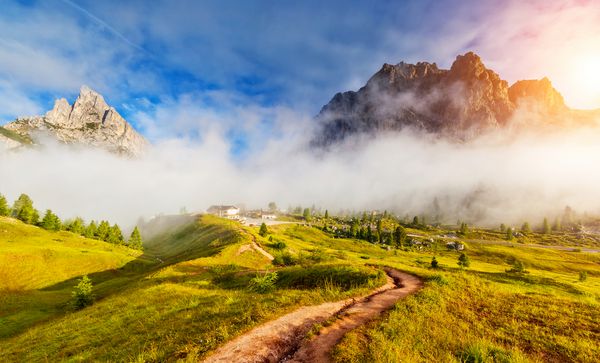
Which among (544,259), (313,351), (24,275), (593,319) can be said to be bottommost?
(544,259)

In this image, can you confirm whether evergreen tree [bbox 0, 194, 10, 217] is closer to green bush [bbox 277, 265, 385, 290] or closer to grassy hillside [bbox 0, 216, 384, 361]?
grassy hillside [bbox 0, 216, 384, 361]

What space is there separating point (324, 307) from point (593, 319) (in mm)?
17067

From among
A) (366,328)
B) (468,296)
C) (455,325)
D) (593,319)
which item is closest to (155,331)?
(366,328)

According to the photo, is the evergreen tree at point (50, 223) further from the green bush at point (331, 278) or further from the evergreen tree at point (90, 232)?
the green bush at point (331, 278)

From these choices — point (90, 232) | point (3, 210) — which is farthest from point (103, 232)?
point (3, 210)

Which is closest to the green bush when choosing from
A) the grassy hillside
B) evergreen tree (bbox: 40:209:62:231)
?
the grassy hillside

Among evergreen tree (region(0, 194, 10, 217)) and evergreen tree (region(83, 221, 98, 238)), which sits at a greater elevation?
evergreen tree (region(0, 194, 10, 217))

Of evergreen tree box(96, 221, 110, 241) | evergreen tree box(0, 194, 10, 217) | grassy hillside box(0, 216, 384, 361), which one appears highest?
evergreen tree box(0, 194, 10, 217)

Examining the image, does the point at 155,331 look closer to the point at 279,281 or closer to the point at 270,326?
the point at 270,326

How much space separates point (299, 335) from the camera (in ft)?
45.5

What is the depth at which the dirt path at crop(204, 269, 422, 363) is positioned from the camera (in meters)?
11.9

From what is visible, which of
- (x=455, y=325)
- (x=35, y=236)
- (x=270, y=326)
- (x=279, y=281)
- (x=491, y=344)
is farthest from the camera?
(x=35, y=236)

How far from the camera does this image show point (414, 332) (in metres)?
14.3

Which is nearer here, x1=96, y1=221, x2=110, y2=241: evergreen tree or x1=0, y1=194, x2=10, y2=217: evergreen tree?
x1=0, y1=194, x2=10, y2=217: evergreen tree
